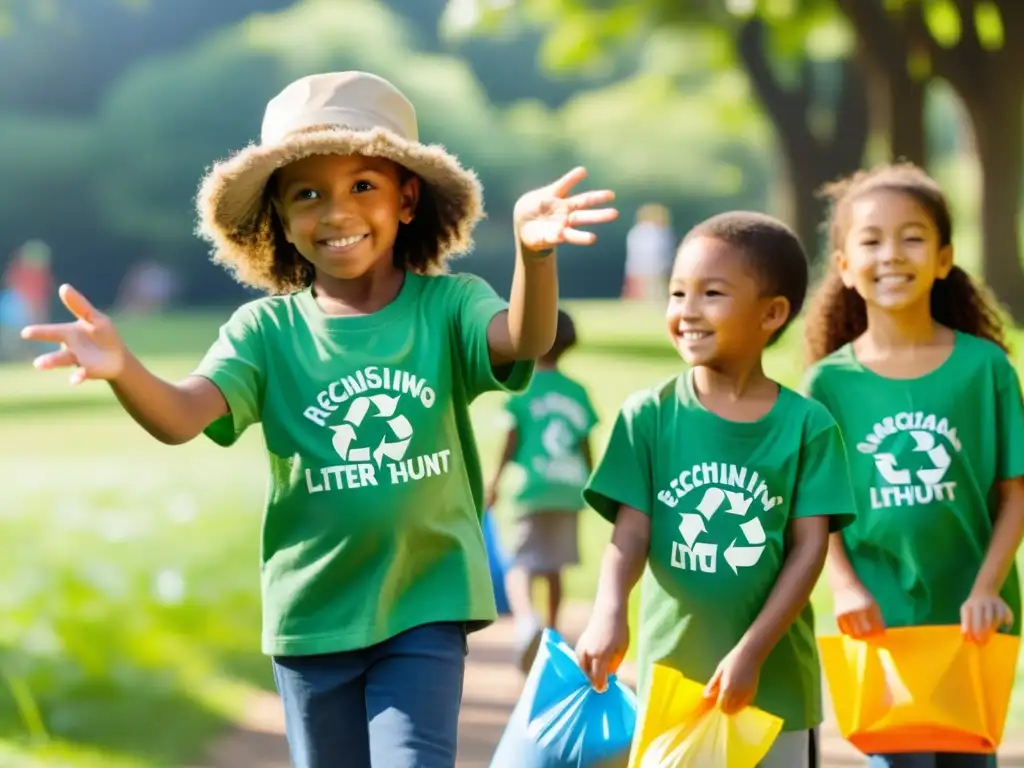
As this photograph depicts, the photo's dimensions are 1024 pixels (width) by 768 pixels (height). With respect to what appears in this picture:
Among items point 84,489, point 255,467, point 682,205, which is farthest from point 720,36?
point 682,205

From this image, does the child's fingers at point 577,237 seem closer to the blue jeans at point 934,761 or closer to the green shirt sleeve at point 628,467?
the green shirt sleeve at point 628,467

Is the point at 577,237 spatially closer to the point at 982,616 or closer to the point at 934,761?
the point at 982,616

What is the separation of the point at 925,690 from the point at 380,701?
4.32 ft

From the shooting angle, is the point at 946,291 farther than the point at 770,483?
Yes

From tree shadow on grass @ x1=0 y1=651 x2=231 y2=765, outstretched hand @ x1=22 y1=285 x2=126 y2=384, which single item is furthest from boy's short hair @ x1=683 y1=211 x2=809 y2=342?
tree shadow on grass @ x1=0 y1=651 x2=231 y2=765

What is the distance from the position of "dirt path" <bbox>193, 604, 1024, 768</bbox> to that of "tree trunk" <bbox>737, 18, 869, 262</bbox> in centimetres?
1668

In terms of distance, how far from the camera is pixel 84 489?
12.3 metres

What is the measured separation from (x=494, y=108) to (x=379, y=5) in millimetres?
3995

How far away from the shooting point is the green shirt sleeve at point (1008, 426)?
14.9 feet

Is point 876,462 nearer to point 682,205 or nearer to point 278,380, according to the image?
point 278,380

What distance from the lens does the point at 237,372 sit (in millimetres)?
3805

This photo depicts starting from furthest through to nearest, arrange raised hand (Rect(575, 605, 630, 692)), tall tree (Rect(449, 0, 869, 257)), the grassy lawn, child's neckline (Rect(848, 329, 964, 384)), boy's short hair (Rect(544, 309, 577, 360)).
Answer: tall tree (Rect(449, 0, 869, 257)), boy's short hair (Rect(544, 309, 577, 360)), the grassy lawn, child's neckline (Rect(848, 329, 964, 384)), raised hand (Rect(575, 605, 630, 692))

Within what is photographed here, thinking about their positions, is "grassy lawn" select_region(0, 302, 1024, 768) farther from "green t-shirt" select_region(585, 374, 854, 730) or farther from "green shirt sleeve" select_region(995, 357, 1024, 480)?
"green t-shirt" select_region(585, 374, 854, 730)

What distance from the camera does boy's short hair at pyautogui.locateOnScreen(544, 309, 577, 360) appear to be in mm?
7105
